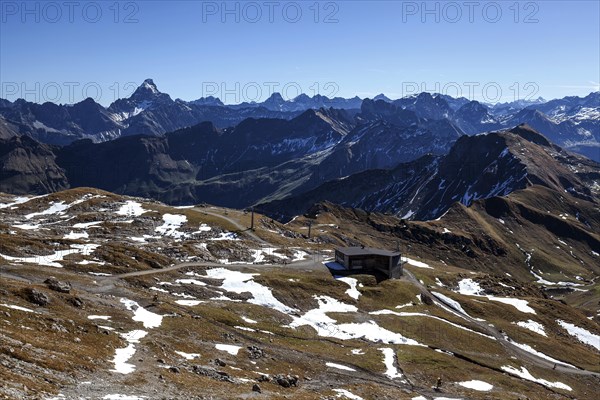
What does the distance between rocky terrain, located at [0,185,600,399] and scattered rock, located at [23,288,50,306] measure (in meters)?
0.18

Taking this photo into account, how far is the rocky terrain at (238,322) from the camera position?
147 feet

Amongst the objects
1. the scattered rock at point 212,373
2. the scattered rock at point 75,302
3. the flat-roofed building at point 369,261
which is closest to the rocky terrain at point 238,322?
the scattered rock at point 75,302

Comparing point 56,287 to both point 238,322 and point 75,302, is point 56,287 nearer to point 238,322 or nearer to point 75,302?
point 75,302

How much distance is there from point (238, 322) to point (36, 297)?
1162 inches

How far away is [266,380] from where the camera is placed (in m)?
51.3

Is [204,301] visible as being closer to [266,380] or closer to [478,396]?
[266,380]

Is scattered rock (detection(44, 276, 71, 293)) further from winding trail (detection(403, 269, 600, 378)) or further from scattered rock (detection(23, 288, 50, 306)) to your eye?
winding trail (detection(403, 269, 600, 378))

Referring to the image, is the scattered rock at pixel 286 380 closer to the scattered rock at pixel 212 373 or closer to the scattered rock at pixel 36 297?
the scattered rock at pixel 212 373

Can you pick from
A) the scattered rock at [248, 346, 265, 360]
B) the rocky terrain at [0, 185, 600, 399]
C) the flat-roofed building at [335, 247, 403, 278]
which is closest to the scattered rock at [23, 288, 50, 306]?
the rocky terrain at [0, 185, 600, 399]

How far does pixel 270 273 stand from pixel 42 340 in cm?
7007

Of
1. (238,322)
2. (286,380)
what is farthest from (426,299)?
(286,380)

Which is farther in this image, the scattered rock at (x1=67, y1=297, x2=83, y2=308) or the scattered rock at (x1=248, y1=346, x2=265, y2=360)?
the scattered rock at (x1=67, y1=297, x2=83, y2=308)

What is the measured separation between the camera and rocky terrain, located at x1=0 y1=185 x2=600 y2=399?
1766 inches

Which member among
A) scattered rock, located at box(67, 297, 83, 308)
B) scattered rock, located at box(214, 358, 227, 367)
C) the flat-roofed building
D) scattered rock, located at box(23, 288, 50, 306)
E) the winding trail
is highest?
scattered rock, located at box(23, 288, 50, 306)
